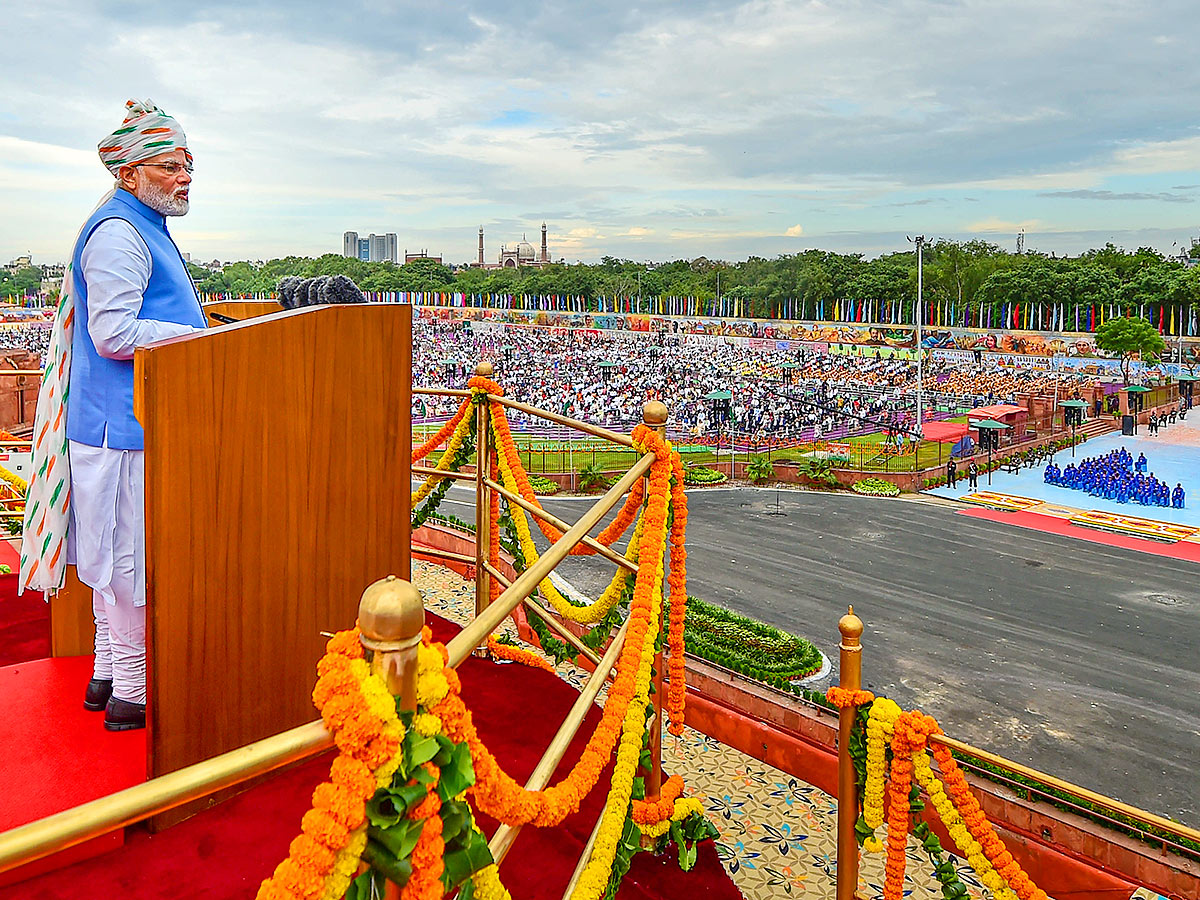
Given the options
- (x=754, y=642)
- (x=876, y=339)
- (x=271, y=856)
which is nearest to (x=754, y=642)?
(x=754, y=642)

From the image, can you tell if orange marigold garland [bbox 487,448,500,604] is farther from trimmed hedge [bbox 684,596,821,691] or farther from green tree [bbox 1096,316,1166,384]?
green tree [bbox 1096,316,1166,384]

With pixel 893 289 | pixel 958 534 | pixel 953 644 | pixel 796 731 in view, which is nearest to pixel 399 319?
pixel 796 731

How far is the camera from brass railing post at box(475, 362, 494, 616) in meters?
4.35

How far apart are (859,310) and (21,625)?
64740 millimetres

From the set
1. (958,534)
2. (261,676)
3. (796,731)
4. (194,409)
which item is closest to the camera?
(194,409)

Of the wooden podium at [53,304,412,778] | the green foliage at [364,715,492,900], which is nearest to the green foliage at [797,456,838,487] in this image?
the wooden podium at [53,304,412,778]

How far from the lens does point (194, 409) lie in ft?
8.18

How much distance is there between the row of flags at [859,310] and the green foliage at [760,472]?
17.8 m

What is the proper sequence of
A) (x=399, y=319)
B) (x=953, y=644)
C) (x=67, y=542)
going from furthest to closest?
(x=953, y=644) < (x=399, y=319) < (x=67, y=542)

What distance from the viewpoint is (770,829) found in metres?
3.98

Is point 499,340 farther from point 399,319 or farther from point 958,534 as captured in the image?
point 399,319

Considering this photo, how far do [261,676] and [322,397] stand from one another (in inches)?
35.3

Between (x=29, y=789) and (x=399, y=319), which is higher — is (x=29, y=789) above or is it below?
below

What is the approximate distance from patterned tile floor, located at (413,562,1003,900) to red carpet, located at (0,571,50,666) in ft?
9.28
